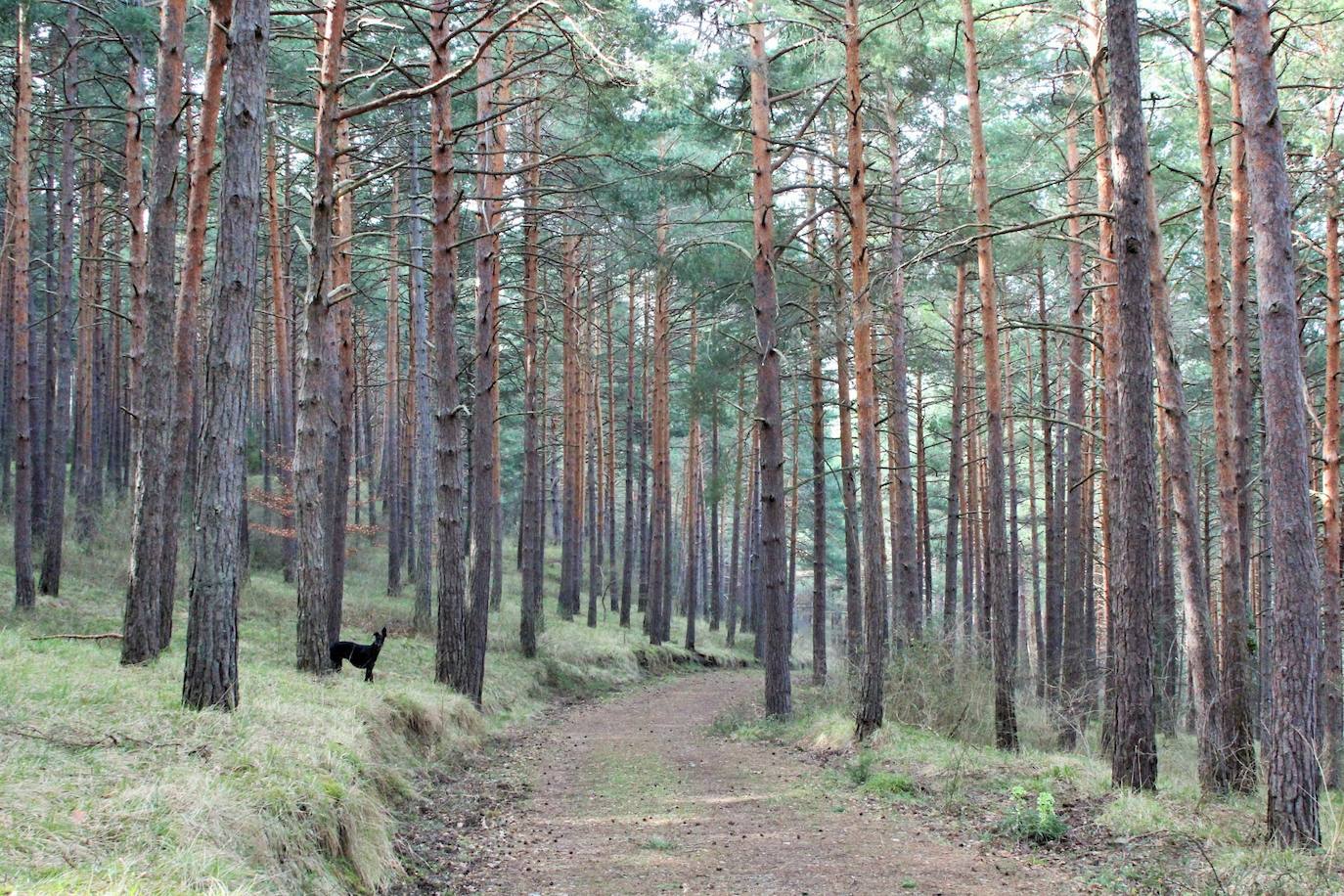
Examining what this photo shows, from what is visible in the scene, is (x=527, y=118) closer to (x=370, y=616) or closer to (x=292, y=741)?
(x=370, y=616)

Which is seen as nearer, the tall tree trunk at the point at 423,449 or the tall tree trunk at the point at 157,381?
the tall tree trunk at the point at 157,381

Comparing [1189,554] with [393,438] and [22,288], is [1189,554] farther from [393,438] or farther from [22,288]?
[393,438]

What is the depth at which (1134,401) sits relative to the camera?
7.84 m

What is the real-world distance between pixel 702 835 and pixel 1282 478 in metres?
4.86

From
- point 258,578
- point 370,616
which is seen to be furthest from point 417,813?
point 258,578

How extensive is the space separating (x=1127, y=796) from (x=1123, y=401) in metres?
3.20

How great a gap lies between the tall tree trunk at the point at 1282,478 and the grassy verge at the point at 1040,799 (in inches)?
13.2

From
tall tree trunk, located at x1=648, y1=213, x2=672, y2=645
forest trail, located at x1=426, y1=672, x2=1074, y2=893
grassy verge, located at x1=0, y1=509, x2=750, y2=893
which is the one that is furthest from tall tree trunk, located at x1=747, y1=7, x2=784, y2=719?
tall tree trunk, located at x1=648, y1=213, x2=672, y2=645

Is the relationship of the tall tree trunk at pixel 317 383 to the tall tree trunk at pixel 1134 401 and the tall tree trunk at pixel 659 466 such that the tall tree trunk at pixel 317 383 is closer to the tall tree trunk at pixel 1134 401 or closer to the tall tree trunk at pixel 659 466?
the tall tree trunk at pixel 1134 401

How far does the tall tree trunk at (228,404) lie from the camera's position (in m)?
7.38

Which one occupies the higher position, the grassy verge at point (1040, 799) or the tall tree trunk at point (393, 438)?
the tall tree trunk at point (393, 438)

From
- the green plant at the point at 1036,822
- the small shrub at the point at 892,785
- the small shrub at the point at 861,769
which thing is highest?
the green plant at the point at 1036,822

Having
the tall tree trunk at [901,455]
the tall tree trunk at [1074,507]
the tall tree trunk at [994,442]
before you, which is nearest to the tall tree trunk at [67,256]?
the tall tree trunk at [994,442]

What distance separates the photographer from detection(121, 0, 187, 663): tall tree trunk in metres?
9.32
